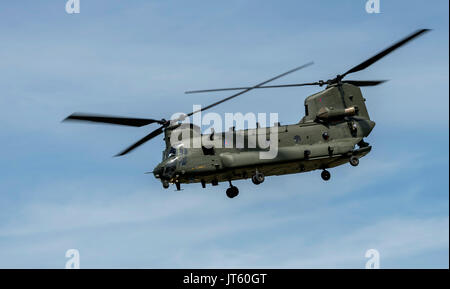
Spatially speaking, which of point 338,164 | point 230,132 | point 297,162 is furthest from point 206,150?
point 338,164

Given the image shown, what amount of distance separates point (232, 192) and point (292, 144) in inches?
220

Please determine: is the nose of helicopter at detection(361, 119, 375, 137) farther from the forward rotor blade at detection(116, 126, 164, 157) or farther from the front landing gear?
the forward rotor blade at detection(116, 126, 164, 157)

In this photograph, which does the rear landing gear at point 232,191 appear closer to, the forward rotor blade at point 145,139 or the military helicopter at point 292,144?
the military helicopter at point 292,144

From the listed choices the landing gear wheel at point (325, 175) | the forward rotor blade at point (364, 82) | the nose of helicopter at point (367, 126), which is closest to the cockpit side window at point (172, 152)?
the landing gear wheel at point (325, 175)

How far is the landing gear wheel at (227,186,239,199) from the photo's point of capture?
56.1 meters

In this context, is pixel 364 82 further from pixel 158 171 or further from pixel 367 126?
pixel 158 171

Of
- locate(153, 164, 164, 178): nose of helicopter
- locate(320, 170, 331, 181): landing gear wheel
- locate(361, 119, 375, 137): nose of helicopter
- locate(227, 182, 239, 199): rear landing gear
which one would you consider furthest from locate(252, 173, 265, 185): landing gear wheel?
locate(361, 119, 375, 137): nose of helicopter

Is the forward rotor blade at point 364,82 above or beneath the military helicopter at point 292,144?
above

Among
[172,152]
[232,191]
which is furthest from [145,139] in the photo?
[232,191]

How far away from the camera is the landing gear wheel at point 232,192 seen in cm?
5612
